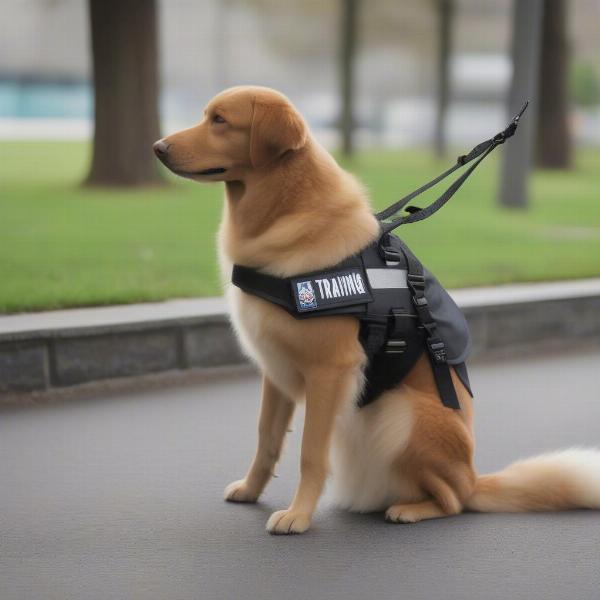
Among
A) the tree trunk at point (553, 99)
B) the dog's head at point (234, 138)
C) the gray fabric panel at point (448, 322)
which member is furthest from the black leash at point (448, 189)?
the tree trunk at point (553, 99)

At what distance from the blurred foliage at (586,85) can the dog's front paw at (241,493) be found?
66.6 ft

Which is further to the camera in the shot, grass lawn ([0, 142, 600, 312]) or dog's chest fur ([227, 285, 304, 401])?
grass lawn ([0, 142, 600, 312])

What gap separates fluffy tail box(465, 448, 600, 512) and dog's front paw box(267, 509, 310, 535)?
2.10 feet

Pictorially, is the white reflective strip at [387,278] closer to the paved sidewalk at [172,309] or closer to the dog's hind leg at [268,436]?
the dog's hind leg at [268,436]

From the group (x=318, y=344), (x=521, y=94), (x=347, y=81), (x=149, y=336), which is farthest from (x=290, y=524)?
(x=347, y=81)

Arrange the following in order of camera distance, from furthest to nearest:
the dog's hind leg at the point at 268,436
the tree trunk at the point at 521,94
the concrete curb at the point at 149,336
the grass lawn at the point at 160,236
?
the tree trunk at the point at 521,94, the grass lawn at the point at 160,236, the concrete curb at the point at 149,336, the dog's hind leg at the point at 268,436

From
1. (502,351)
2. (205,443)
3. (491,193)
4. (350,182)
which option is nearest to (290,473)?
(205,443)

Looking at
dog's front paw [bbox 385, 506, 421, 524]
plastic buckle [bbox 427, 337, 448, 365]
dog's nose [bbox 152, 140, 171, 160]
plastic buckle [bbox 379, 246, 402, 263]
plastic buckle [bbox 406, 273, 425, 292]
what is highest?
dog's nose [bbox 152, 140, 171, 160]

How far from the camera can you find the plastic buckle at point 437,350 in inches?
137

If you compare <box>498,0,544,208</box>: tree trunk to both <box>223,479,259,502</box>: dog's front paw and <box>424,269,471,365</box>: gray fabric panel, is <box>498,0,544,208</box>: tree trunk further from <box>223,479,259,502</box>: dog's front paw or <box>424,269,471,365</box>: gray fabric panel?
<box>223,479,259,502</box>: dog's front paw

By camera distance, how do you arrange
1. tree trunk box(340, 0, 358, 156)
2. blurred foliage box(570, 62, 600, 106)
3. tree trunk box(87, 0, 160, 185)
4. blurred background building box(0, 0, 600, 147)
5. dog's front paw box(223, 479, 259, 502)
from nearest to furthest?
dog's front paw box(223, 479, 259, 502) < tree trunk box(87, 0, 160, 185) < blurred background building box(0, 0, 600, 147) < tree trunk box(340, 0, 358, 156) < blurred foliage box(570, 62, 600, 106)

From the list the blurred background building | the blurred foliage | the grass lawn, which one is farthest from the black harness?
the blurred foliage

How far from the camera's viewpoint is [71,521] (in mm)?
3574

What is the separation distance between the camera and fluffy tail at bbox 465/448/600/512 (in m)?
3.59
